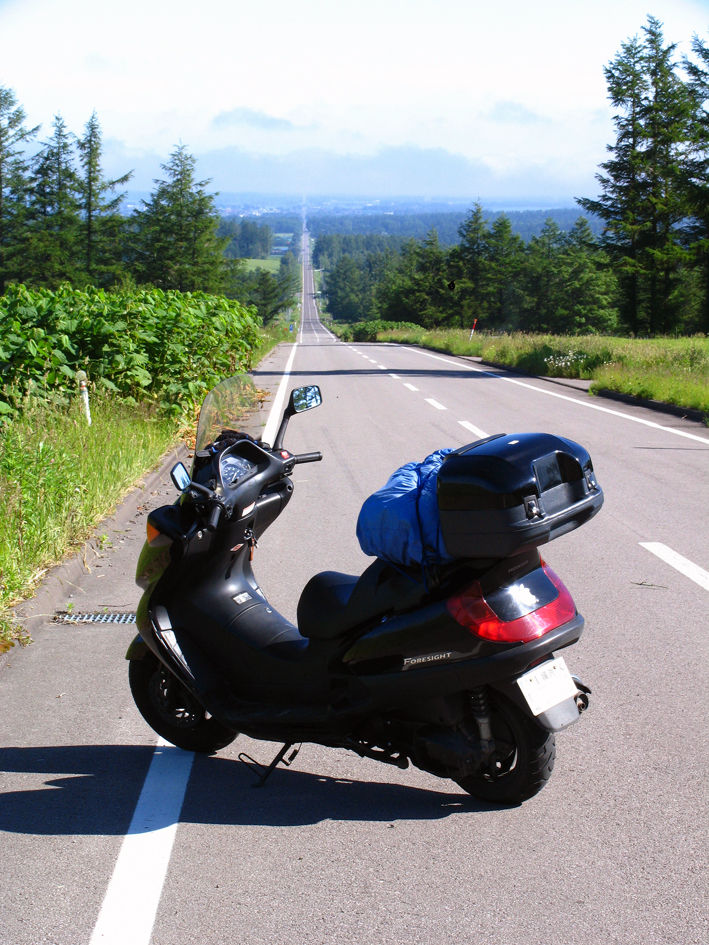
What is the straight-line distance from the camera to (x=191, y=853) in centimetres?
327

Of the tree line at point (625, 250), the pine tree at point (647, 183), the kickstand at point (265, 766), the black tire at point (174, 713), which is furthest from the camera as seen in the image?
the pine tree at point (647, 183)

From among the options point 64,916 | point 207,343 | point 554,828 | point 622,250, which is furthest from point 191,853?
point 622,250

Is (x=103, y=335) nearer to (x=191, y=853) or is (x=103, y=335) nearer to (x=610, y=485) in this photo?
(x=610, y=485)

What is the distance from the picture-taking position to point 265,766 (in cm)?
391

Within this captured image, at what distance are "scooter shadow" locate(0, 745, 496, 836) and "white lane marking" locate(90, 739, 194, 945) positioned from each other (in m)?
0.05

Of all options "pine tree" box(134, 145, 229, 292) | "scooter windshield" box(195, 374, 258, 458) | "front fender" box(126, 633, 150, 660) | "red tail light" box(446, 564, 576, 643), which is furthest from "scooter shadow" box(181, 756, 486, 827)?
"pine tree" box(134, 145, 229, 292)

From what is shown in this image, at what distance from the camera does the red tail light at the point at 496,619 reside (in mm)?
3139

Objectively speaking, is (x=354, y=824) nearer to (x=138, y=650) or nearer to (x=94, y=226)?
(x=138, y=650)

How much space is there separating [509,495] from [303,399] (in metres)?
1.14

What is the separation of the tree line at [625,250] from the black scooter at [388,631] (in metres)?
36.1

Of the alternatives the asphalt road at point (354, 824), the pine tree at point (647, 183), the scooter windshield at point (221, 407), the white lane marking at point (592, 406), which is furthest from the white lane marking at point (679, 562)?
the pine tree at point (647, 183)

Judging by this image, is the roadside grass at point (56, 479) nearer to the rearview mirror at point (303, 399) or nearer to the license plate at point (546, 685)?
the rearview mirror at point (303, 399)

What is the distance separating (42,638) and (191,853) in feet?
8.44

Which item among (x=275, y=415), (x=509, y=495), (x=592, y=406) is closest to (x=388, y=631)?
(x=509, y=495)
